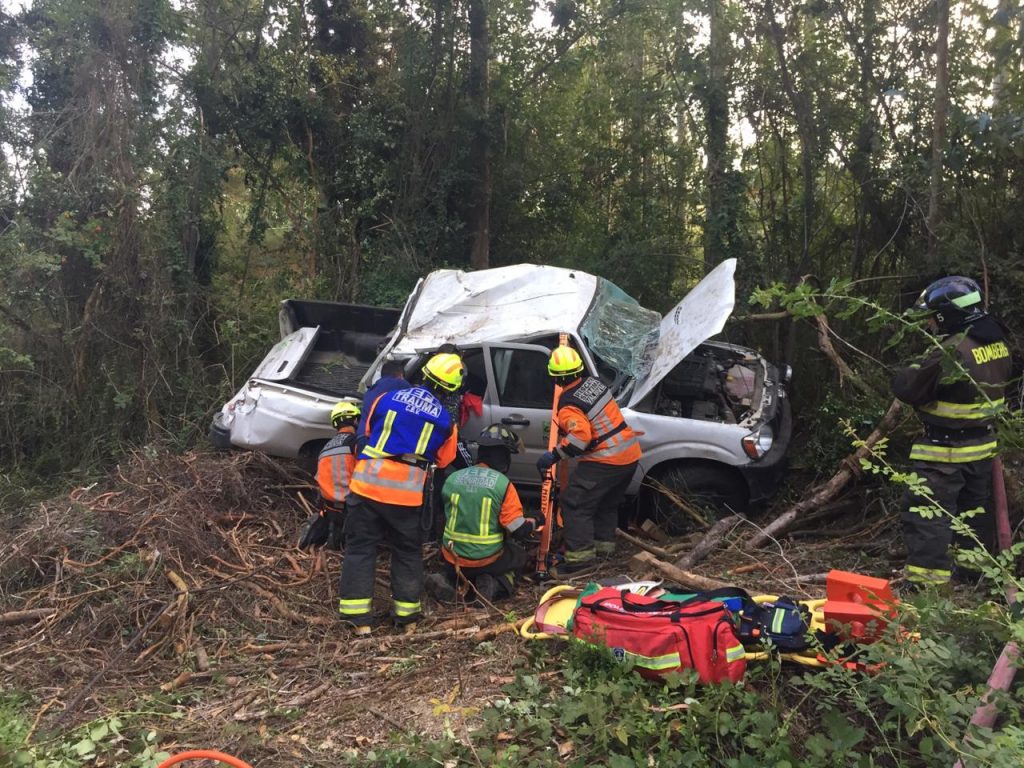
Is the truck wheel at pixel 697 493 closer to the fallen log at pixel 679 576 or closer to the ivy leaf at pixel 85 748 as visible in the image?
the fallen log at pixel 679 576

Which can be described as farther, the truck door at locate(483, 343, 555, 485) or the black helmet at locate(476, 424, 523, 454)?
the truck door at locate(483, 343, 555, 485)

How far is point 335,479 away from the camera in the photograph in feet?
16.5

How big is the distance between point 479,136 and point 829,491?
22.9 ft

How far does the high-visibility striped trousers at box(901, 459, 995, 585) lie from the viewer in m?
3.85

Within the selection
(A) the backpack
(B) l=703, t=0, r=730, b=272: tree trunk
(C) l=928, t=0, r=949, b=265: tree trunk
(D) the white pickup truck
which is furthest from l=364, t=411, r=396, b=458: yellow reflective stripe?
(B) l=703, t=0, r=730, b=272: tree trunk

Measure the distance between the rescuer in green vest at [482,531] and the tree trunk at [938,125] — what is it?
428 cm

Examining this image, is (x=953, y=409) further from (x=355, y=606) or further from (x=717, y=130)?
(x=717, y=130)

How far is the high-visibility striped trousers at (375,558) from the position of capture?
4.38 m

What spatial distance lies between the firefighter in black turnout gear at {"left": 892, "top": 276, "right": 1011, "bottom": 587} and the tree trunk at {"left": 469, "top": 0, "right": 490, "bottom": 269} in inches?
282

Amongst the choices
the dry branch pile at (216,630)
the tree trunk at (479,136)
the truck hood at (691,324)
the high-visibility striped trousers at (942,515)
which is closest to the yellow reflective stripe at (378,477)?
the dry branch pile at (216,630)

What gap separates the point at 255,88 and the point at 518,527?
7971 mm

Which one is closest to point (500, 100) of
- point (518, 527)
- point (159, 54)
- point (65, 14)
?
point (159, 54)

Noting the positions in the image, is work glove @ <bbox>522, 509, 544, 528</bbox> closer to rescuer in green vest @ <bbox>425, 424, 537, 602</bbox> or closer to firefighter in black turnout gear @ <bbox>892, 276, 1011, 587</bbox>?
rescuer in green vest @ <bbox>425, 424, 537, 602</bbox>

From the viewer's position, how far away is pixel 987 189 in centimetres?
651
